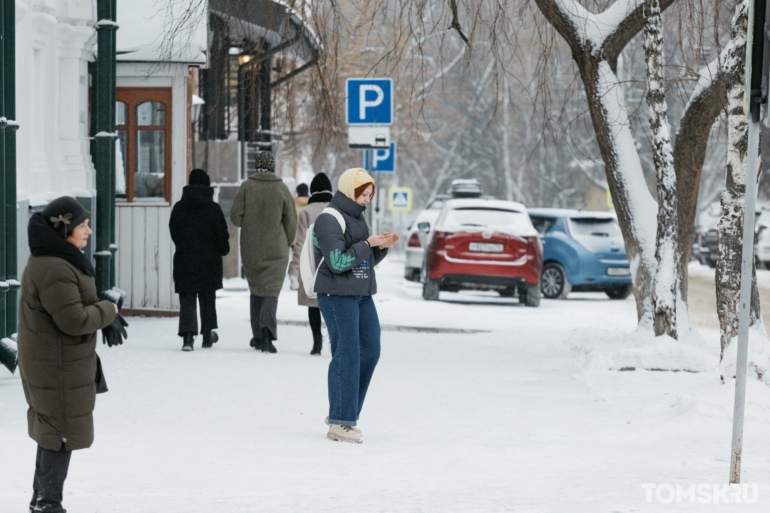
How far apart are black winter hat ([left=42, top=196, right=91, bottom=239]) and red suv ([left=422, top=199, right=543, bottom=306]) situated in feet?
48.3

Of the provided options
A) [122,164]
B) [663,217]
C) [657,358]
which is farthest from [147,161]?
[657,358]

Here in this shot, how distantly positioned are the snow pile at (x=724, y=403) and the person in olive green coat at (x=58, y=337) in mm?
4279

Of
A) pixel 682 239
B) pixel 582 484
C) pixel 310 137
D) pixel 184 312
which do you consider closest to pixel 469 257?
pixel 682 239

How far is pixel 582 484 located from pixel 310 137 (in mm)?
33300

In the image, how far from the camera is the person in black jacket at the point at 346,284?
7387 millimetres

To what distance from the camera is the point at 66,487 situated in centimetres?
604

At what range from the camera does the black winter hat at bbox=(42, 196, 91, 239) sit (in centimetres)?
510

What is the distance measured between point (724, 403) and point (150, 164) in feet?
28.9

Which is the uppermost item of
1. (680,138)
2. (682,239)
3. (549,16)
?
(549,16)

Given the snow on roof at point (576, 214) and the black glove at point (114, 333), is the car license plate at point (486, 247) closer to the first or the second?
the snow on roof at point (576, 214)

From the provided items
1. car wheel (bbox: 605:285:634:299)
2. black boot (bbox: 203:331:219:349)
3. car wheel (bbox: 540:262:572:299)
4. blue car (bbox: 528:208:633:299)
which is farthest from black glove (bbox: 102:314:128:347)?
car wheel (bbox: 605:285:634:299)

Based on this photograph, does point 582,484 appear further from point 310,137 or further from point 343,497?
point 310,137

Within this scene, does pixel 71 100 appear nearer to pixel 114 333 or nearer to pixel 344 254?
pixel 344 254

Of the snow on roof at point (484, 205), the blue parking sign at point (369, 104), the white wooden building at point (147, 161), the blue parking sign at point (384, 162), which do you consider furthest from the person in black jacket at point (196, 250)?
the snow on roof at point (484, 205)
